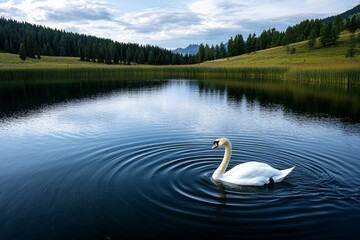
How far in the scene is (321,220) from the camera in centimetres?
790

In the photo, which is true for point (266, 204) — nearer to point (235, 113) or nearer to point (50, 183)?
point (50, 183)

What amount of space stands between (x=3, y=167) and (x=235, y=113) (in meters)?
18.1

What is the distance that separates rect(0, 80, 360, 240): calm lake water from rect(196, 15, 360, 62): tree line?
326 ft

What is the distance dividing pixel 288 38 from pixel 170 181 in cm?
13558

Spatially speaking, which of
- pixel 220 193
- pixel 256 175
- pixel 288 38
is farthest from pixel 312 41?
pixel 220 193

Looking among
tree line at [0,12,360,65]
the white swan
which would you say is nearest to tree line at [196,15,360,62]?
tree line at [0,12,360,65]

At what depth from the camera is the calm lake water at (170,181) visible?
7628 mm

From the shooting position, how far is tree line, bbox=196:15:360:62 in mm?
108625

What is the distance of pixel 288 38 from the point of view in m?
132

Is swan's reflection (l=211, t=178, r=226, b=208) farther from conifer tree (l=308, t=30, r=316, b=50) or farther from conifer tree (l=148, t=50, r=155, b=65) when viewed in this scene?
conifer tree (l=148, t=50, r=155, b=65)

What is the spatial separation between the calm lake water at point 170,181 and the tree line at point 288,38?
9941cm

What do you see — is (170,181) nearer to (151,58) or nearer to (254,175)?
(254,175)

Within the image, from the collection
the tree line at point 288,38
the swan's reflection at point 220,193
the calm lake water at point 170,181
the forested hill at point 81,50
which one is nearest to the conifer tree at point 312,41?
the tree line at point 288,38

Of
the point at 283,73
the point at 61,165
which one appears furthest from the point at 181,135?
the point at 283,73
